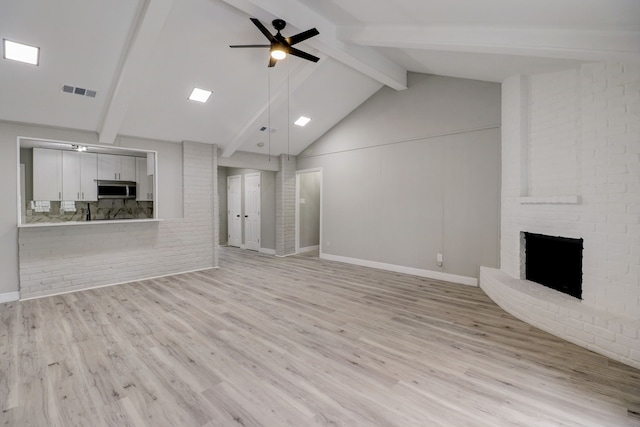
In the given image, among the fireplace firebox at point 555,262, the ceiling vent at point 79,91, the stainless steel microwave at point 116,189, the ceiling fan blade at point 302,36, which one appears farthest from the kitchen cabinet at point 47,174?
the fireplace firebox at point 555,262

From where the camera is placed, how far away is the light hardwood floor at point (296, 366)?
1998 mm

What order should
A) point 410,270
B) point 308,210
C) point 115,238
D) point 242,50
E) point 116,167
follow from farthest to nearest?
point 308,210, point 116,167, point 410,270, point 115,238, point 242,50

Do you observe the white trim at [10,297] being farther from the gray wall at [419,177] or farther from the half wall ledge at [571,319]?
the half wall ledge at [571,319]

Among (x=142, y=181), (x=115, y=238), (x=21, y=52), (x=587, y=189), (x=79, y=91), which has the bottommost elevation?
(x=115, y=238)

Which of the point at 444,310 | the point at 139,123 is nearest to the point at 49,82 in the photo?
the point at 139,123

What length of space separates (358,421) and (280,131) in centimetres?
582

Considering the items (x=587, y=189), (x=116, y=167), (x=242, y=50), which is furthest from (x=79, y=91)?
(x=587, y=189)

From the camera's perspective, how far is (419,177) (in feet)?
18.7

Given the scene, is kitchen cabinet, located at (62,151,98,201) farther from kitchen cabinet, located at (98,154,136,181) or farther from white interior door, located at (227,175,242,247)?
white interior door, located at (227,175,242,247)

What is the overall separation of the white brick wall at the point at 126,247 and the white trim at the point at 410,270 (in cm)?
287

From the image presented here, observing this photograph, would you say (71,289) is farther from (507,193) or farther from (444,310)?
(507,193)

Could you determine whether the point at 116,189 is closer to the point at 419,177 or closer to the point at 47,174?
the point at 47,174

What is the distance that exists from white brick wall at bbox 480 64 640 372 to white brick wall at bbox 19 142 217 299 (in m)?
5.48

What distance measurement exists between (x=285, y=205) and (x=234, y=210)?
249 centimetres
